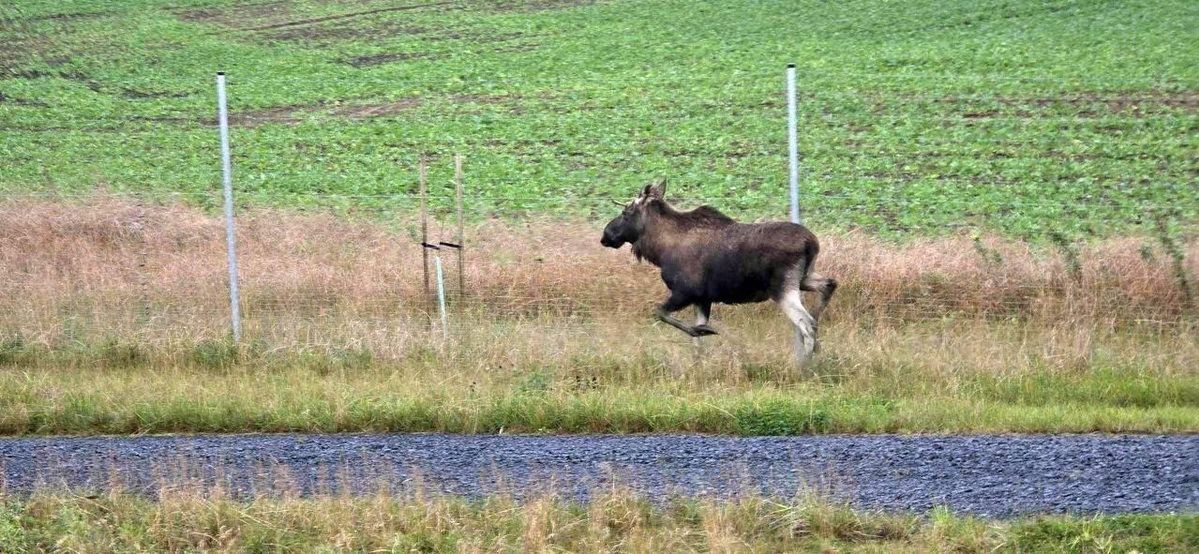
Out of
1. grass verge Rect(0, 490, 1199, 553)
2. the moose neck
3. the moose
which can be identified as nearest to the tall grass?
the moose

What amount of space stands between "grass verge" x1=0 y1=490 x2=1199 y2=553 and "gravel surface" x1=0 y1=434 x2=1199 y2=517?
1.34ft

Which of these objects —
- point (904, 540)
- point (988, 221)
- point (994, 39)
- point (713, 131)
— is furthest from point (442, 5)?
point (904, 540)

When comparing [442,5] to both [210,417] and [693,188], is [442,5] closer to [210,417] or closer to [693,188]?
[693,188]

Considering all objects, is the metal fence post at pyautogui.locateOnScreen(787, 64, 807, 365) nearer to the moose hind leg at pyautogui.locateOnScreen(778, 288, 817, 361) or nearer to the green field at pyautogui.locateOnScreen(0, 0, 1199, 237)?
the moose hind leg at pyautogui.locateOnScreen(778, 288, 817, 361)

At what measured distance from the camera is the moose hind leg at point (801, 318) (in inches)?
462

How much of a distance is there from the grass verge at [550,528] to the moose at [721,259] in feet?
14.6

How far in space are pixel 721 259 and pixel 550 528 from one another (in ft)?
18.8

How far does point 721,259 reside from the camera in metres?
12.5

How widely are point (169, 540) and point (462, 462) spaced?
2.29 m

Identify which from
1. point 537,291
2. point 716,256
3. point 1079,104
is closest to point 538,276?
point 537,291

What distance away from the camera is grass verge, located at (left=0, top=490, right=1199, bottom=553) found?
6934 millimetres

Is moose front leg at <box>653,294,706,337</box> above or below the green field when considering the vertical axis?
below

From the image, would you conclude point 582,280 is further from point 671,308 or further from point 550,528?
point 550,528

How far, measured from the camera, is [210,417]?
34.1 feet
